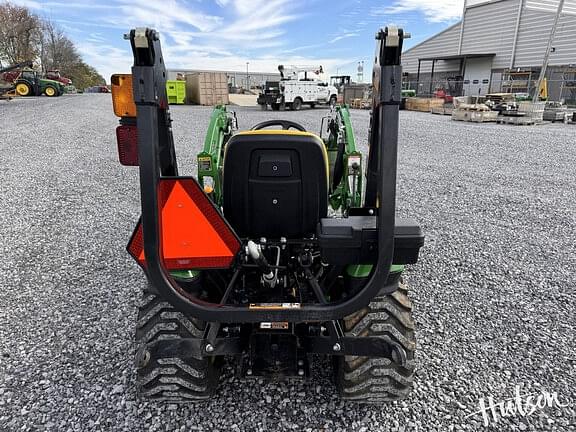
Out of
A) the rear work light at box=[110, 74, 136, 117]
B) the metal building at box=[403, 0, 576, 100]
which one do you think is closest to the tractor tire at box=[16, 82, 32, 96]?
the metal building at box=[403, 0, 576, 100]

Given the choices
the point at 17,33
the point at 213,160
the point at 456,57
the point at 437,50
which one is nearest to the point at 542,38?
the point at 456,57

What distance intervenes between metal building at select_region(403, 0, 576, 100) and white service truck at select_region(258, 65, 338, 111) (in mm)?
15441

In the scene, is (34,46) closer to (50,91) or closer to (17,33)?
(17,33)

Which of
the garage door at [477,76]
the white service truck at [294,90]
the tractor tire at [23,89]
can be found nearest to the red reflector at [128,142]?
the white service truck at [294,90]

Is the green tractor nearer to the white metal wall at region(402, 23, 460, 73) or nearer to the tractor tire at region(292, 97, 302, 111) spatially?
the tractor tire at region(292, 97, 302, 111)

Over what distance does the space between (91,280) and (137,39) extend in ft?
9.95

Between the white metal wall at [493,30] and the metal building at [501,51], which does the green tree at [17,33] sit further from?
the white metal wall at [493,30]

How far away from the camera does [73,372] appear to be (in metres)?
2.79

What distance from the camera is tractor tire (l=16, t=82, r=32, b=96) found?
104 ft

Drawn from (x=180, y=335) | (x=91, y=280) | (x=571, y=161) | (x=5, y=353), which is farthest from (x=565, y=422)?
(x=571, y=161)

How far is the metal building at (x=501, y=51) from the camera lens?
32344mm

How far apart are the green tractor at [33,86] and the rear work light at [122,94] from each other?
35865mm

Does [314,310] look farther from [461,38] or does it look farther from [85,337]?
[461,38]

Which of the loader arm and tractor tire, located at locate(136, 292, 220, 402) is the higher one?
the loader arm
